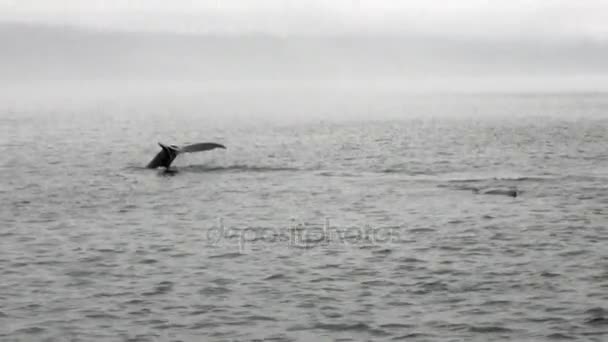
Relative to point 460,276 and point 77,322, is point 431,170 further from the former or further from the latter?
point 77,322

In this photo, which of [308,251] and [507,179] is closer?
[308,251]

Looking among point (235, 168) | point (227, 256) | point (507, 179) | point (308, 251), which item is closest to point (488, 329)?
point (308, 251)

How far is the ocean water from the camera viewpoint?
16.2m

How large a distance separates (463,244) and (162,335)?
9275mm

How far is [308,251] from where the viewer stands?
71.8 ft

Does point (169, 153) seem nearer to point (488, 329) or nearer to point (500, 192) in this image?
point (500, 192)

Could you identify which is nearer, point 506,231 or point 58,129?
point 506,231

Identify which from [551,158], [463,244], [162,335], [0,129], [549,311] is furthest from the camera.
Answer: [0,129]

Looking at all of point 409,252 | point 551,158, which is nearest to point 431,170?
point 551,158

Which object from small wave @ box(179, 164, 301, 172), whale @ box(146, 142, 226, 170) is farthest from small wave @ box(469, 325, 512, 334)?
small wave @ box(179, 164, 301, 172)

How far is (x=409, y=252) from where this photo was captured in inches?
851

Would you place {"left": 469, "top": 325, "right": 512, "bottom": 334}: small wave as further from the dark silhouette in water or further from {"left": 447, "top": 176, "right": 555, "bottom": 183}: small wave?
{"left": 447, "top": 176, "right": 555, "bottom": 183}: small wave

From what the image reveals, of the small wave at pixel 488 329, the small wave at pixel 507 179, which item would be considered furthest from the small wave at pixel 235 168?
the small wave at pixel 488 329

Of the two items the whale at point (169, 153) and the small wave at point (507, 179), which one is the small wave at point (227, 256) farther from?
the small wave at point (507, 179)
